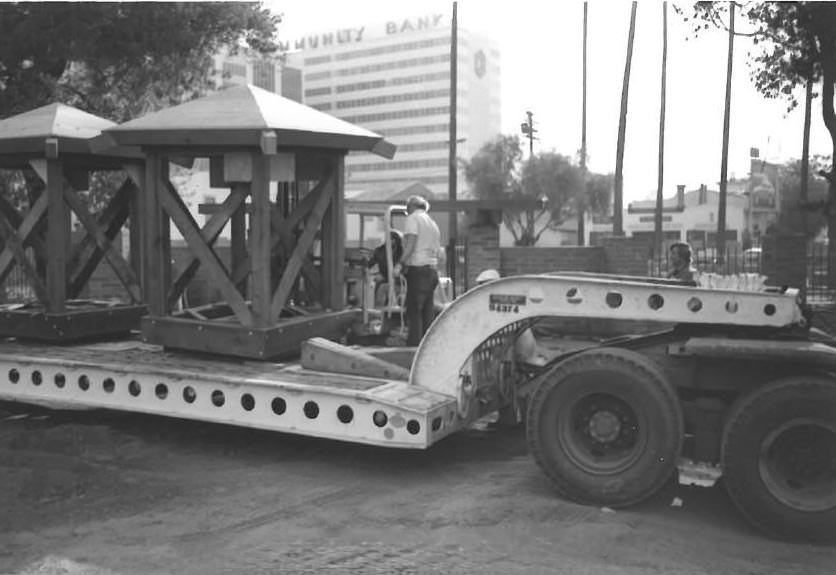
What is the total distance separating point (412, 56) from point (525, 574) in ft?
317

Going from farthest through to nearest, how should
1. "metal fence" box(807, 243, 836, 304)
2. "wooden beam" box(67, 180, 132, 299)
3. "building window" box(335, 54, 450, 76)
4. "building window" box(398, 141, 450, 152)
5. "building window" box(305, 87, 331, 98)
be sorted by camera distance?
"building window" box(398, 141, 450, 152) < "building window" box(335, 54, 450, 76) < "building window" box(305, 87, 331, 98) < "metal fence" box(807, 243, 836, 304) < "wooden beam" box(67, 180, 132, 299)

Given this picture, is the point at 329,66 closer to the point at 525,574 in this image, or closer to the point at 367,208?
the point at 367,208

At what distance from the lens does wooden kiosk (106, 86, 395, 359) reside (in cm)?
686

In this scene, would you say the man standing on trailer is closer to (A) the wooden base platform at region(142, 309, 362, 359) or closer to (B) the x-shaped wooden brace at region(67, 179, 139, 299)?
(A) the wooden base platform at region(142, 309, 362, 359)

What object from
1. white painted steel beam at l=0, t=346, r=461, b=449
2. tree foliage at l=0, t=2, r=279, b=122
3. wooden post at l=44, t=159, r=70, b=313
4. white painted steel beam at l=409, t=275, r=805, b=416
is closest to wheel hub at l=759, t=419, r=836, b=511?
white painted steel beam at l=409, t=275, r=805, b=416

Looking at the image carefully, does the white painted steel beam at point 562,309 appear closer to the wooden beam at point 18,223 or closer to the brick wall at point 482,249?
the wooden beam at point 18,223

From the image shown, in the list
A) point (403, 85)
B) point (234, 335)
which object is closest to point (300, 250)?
point (234, 335)

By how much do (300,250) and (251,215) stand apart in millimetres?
566

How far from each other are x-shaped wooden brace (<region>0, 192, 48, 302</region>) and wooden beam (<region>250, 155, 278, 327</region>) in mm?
2516

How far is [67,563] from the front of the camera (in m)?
4.54

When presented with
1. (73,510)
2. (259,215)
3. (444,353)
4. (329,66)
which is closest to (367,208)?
(259,215)

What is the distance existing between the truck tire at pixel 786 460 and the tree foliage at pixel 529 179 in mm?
50127

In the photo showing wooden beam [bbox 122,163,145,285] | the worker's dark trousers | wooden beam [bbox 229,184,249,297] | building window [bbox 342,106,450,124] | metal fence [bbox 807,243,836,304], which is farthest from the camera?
building window [bbox 342,106,450,124]

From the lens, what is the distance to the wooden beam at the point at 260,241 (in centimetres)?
685
